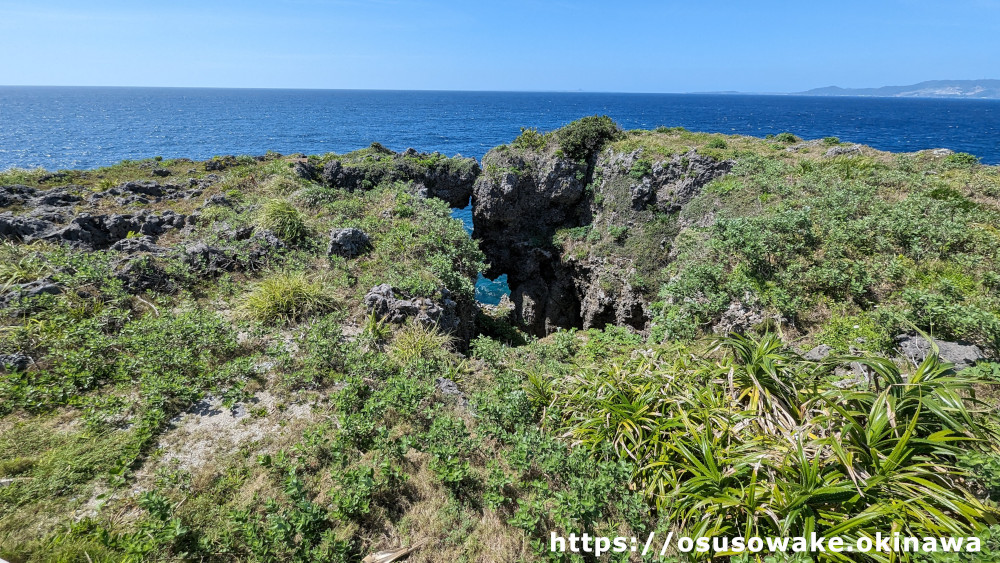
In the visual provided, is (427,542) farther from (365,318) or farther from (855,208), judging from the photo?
(855,208)

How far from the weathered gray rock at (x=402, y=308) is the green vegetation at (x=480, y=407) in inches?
10.7

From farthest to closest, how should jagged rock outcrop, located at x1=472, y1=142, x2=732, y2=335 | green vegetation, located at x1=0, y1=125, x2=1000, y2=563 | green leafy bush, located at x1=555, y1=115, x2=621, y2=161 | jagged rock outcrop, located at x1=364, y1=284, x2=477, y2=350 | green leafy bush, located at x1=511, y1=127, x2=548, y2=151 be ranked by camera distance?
green leafy bush, located at x1=511, y1=127, x2=548, y2=151 < green leafy bush, located at x1=555, y1=115, x2=621, y2=161 < jagged rock outcrop, located at x1=472, y1=142, x2=732, y2=335 < jagged rock outcrop, located at x1=364, y1=284, x2=477, y2=350 < green vegetation, located at x1=0, y1=125, x2=1000, y2=563

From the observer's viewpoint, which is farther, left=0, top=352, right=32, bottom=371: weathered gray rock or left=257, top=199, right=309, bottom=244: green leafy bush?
left=257, top=199, right=309, bottom=244: green leafy bush

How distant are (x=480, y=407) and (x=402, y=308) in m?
4.32

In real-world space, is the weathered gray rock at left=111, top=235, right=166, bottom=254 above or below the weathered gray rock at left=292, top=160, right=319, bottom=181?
below

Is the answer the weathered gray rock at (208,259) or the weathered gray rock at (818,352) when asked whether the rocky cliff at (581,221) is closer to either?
the weathered gray rock at (208,259)

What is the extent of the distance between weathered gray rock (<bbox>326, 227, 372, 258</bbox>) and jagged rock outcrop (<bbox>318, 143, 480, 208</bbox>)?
31.3 feet

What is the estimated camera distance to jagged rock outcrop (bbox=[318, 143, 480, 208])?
80.1ft

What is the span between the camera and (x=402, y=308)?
10.0 meters

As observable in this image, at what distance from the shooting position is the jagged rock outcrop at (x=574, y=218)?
73.7 feet

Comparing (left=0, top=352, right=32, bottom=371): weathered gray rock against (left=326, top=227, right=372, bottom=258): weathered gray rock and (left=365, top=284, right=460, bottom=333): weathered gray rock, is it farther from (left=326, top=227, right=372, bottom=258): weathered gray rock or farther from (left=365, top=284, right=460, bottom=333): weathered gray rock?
(left=326, top=227, right=372, bottom=258): weathered gray rock

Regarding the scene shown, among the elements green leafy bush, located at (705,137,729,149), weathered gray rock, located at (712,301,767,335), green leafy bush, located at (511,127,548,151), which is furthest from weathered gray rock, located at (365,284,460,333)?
green leafy bush, located at (511,127,548,151)

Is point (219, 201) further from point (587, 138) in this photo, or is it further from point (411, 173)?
point (587, 138)

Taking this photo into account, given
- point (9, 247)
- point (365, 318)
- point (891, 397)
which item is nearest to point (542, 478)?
point (891, 397)
